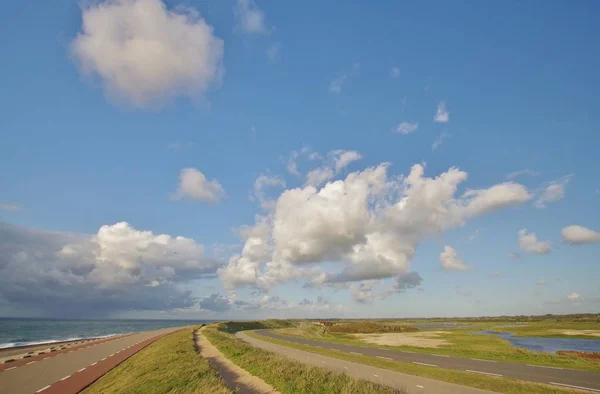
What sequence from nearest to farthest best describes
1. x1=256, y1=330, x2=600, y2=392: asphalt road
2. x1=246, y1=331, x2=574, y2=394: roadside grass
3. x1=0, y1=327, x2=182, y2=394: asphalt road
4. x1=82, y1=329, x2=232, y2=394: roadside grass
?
x1=82, y1=329, x2=232, y2=394: roadside grass, x1=246, y1=331, x2=574, y2=394: roadside grass, x1=0, y1=327, x2=182, y2=394: asphalt road, x1=256, y1=330, x2=600, y2=392: asphalt road

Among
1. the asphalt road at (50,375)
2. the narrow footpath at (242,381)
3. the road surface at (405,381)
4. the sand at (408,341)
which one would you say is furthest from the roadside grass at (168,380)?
the sand at (408,341)

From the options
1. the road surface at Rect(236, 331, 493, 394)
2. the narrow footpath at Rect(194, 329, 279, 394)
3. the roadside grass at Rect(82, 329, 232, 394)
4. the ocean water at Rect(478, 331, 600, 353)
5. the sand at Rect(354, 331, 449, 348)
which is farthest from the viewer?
the sand at Rect(354, 331, 449, 348)

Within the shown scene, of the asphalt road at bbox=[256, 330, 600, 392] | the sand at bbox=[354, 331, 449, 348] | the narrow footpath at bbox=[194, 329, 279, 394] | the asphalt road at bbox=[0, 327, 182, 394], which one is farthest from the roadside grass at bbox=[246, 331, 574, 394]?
the sand at bbox=[354, 331, 449, 348]

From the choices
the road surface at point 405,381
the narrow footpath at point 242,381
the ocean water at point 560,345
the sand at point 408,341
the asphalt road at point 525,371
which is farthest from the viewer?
the sand at point 408,341

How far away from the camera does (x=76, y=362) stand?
32.9m

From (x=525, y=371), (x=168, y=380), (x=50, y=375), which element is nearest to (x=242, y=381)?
(x=168, y=380)

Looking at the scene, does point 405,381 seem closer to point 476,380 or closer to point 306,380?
point 476,380

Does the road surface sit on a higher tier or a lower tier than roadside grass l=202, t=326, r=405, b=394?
lower

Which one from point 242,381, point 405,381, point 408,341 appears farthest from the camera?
point 408,341

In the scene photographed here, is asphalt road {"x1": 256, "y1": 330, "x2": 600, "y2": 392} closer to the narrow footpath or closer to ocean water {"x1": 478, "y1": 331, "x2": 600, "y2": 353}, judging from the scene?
the narrow footpath

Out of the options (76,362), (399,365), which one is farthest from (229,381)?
(76,362)

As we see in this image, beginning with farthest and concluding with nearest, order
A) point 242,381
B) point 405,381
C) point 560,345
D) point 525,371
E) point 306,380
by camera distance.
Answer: point 560,345 → point 525,371 → point 405,381 → point 242,381 → point 306,380

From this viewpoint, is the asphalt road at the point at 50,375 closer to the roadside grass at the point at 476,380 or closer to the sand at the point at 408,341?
the roadside grass at the point at 476,380

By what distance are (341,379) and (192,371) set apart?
31.5 ft
